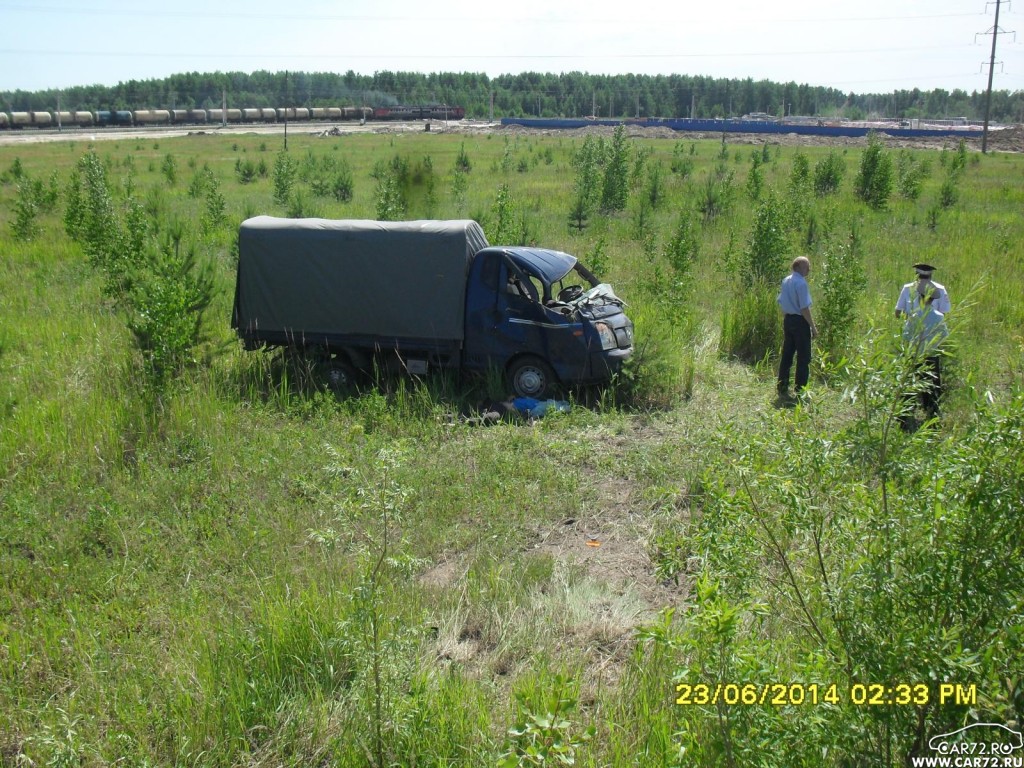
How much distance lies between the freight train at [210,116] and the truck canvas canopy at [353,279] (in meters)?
64.1

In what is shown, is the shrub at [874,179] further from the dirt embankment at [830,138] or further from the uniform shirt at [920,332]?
the dirt embankment at [830,138]

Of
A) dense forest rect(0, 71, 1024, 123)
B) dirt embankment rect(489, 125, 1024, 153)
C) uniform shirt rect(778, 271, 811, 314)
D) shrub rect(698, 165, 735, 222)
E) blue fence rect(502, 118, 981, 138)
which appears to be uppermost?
dense forest rect(0, 71, 1024, 123)

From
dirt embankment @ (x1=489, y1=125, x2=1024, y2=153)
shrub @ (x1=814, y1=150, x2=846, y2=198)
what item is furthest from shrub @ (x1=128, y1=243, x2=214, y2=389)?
dirt embankment @ (x1=489, y1=125, x2=1024, y2=153)

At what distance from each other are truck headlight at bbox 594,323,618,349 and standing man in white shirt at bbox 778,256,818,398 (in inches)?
88.6

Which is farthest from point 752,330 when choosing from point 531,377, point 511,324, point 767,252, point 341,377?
point 341,377

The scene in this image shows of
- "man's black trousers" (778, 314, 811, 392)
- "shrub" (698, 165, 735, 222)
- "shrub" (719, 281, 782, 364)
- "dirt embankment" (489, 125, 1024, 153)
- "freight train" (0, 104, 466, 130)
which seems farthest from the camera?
"freight train" (0, 104, 466, 130)

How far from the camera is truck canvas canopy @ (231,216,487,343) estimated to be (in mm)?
11320

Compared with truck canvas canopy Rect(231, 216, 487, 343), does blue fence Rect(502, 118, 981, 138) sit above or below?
above

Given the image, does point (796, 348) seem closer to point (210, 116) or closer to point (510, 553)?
point (510, 553)

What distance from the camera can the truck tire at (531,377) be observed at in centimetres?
1114

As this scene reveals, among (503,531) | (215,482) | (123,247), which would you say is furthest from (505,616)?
(123,247)

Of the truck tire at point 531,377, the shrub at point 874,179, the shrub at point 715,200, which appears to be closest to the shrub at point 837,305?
the truck tire at point 531,377

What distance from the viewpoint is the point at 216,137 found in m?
66.1

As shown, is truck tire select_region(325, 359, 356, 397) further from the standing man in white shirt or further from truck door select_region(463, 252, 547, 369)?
the standing man in white shirt
